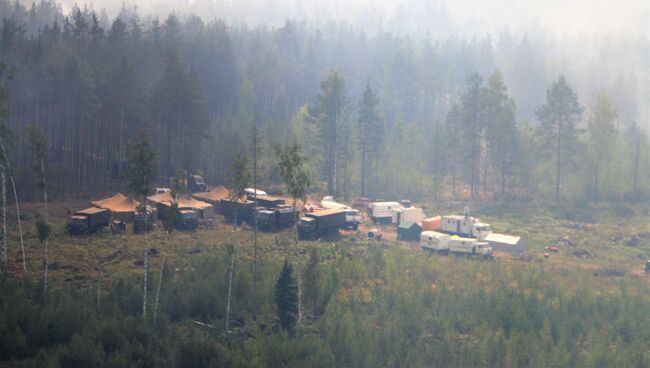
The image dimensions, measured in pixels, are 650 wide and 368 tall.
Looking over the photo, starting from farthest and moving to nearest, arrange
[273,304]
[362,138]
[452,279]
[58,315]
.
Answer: [362,138]
[452,279]
[273,304]
[58,315]

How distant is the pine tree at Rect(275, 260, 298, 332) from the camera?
31.7 meters

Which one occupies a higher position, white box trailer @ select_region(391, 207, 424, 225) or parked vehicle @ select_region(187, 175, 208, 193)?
parked vehicle @ select_region(187, 175, 208, 193)

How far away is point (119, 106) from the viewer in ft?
209

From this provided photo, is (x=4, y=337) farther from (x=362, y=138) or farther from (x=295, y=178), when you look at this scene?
(x=362, y=138)

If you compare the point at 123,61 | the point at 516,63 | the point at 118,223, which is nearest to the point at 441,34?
the point at 516,63

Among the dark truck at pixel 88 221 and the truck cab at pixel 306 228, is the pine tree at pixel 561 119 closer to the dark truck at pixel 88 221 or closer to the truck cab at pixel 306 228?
the truck cab at pixel 306 228

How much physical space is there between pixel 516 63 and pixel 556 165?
159ft

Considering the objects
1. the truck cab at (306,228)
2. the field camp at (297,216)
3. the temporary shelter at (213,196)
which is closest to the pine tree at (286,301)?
the field camp at (297,216)

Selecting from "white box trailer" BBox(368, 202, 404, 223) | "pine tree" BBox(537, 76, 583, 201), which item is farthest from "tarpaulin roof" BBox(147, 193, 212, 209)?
"pine tree" BBox(537, 76, 583, 201)

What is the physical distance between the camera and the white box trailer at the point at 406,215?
183 ft

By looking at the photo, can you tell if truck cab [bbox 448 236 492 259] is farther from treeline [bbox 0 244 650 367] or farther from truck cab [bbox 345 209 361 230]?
truck cab [bbox 345 209 361 230]

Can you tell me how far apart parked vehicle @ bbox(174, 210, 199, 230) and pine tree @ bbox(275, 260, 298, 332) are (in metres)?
17.2

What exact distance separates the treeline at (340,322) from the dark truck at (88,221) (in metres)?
8.15

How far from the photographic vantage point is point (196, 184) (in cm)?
6159
